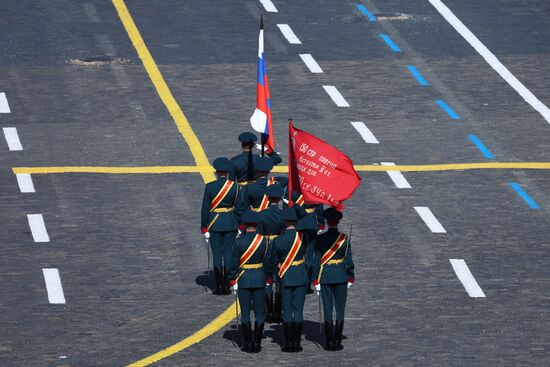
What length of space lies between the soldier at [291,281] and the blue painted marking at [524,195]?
26.7ft

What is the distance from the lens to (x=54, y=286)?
97.1 feet

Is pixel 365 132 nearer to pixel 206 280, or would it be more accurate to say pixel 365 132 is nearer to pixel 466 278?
pixel 466 278

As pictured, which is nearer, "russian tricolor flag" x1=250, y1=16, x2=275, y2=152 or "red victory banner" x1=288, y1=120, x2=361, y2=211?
"red victory banner" x1=288, y1=120, x2=361, y2=211

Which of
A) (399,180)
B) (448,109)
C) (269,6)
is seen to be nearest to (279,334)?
(399,180)

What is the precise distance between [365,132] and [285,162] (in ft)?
9.13

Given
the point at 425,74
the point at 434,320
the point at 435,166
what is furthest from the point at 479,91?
the point at 434,320

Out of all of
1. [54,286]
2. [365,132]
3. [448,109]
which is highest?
[54,286]

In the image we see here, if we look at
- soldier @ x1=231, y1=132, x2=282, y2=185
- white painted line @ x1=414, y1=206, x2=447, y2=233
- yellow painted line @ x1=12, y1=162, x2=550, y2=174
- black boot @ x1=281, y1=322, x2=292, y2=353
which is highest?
soldier @ x1=231, y1=132, x2=282, y2=185

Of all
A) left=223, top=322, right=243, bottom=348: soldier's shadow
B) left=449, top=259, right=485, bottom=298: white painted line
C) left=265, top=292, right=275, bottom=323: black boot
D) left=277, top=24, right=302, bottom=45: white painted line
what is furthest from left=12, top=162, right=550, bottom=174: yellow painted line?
left=277, top=24, right=302, bottom=45: white painted line

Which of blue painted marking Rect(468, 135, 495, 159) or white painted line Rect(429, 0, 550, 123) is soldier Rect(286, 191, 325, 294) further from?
white painted line Rect(429, 0, 550, 123)

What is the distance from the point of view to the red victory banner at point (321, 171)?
27328 mm

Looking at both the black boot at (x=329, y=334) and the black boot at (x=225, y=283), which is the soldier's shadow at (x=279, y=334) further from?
the black boot at (x=225, y=283)

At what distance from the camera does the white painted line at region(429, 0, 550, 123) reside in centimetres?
4084

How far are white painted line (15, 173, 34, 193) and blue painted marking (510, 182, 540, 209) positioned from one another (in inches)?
350
